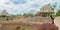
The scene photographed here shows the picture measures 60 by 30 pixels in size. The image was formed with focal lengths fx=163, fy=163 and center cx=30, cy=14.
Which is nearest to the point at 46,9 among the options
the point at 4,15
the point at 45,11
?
the point at 45,11

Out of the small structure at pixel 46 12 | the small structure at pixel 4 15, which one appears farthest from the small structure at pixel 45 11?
the small structure at pixel 4 15

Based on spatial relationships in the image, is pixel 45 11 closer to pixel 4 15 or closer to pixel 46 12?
pixel 46 12

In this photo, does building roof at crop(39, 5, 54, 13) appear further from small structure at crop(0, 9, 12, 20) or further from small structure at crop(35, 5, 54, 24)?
small structure at crop(0, 9, 12, 20)

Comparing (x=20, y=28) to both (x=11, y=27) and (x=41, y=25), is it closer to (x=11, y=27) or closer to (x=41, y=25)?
(x=11, y=27)

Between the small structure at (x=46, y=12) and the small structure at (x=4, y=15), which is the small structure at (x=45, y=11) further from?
the small structure at (x=4, y=15)

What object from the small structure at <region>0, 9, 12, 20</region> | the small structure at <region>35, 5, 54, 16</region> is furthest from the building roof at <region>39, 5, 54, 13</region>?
the small structure at <region>0, 9, 12, 20</region>

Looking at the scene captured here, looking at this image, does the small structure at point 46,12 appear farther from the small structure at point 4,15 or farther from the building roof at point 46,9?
the small structure at point 4,15

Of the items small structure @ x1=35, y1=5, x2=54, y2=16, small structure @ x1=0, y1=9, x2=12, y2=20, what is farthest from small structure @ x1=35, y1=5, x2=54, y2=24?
small structure @ x1=0, y1=9, x2=12, y2=20

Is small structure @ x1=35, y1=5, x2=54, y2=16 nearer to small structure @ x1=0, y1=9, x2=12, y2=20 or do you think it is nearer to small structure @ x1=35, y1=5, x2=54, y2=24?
small structure @ x1=35, y1=5, x2=54, y2=24

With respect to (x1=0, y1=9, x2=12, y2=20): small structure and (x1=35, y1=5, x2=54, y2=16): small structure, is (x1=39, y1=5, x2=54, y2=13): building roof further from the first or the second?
(x1=0, y1=9, x2=12, y2=20): small structure

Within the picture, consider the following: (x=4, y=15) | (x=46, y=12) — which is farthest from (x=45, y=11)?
(x=4, y=15)

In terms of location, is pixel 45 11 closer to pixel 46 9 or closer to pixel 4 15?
pixel 46 9

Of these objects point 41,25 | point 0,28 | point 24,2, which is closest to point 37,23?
point 41,25

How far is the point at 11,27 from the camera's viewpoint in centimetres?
289
